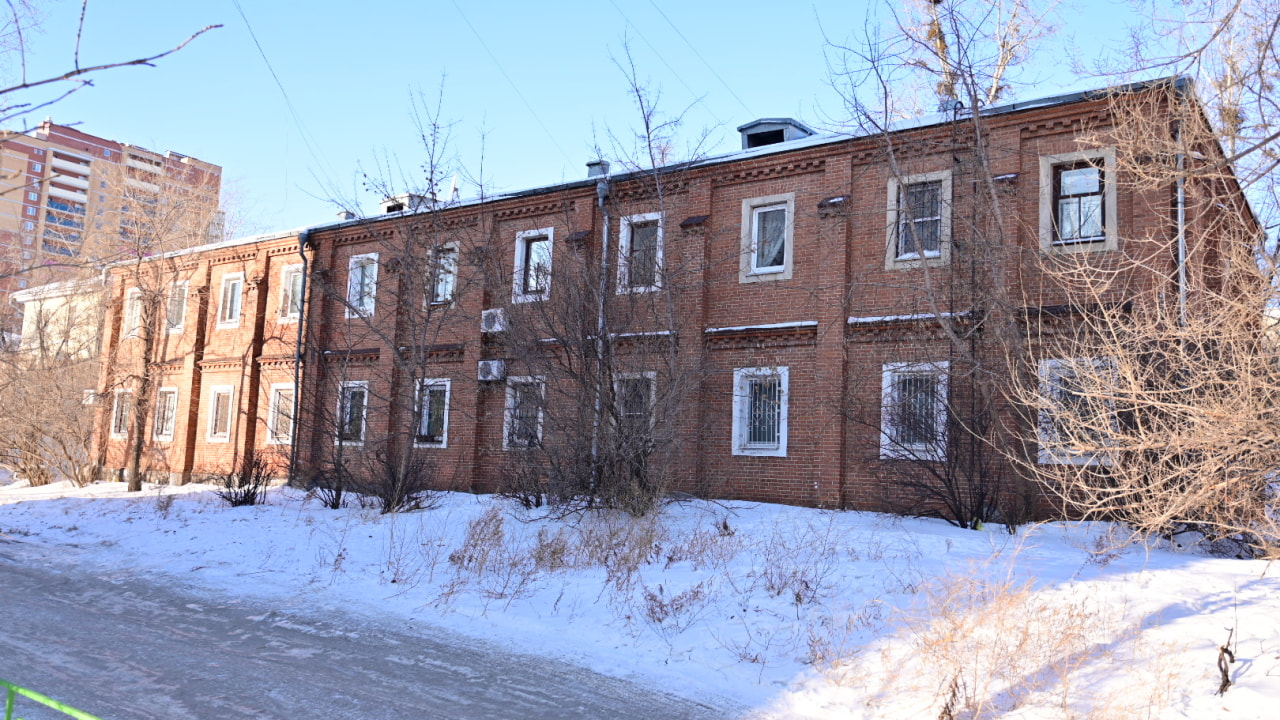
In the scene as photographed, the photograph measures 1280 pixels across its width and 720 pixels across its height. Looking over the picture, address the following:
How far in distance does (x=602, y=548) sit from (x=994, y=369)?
6738 mm

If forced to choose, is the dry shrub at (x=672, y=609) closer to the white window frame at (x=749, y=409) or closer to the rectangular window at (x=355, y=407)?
the white window frame at (x=749, y=409)

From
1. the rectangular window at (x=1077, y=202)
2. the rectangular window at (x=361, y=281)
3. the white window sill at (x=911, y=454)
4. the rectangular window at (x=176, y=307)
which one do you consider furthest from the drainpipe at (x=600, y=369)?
the rectangular window at (x=176, y=307)

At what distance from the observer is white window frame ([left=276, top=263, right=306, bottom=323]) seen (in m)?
23.1

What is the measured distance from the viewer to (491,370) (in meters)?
18.6

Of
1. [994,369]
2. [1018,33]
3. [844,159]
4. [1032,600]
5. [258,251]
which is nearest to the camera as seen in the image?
[1032,600]

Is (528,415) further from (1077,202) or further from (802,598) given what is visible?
(1077,202)

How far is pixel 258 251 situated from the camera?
24.0 meters

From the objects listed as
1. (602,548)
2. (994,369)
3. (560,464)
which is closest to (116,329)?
(560,464)

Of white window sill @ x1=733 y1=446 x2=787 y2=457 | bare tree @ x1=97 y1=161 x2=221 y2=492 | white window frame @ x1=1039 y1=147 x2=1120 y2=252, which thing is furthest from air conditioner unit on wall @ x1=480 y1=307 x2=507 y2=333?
white window frame @ x1=1039 y1=147 x2=1120 y2=252

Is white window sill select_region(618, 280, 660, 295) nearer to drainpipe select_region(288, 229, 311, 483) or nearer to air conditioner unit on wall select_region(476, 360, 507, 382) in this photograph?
air conditioner unit on wall select_region(476, 360, 507, 382)

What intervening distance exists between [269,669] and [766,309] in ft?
36.9

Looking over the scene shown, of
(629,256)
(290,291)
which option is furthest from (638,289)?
(290,291)

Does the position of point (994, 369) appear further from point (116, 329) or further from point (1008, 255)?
point (116, 329)

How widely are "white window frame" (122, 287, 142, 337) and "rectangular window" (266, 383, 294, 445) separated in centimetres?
668
